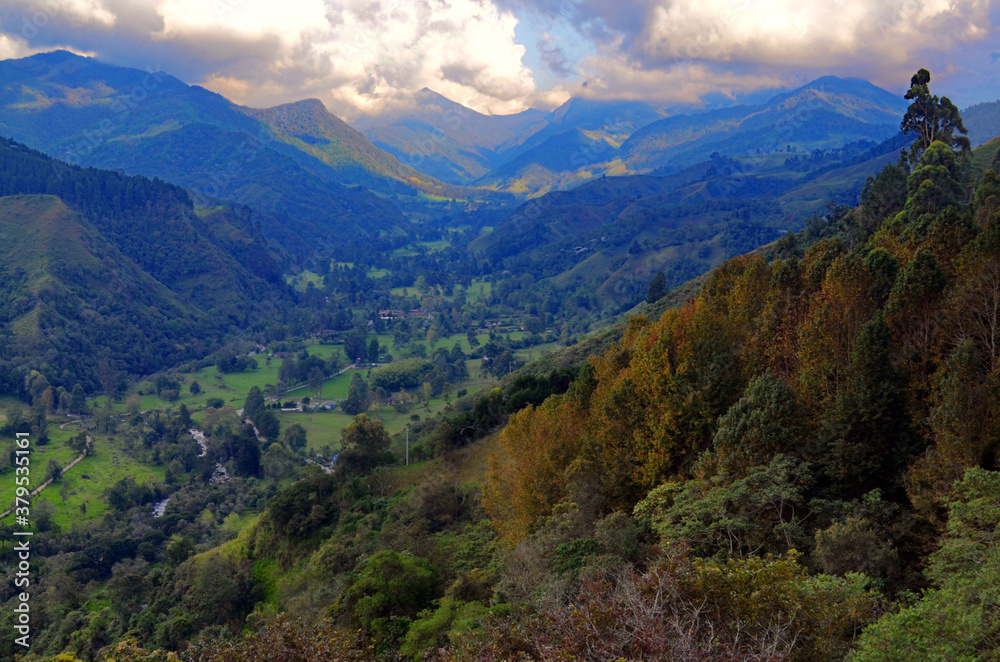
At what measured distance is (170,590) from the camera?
3919 cm

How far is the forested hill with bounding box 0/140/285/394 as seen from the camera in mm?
111125

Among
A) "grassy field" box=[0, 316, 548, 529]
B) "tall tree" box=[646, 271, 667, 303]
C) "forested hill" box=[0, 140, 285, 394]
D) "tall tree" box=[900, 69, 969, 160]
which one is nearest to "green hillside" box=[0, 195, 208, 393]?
"forested hill" box=[0, 140, 285, 394]

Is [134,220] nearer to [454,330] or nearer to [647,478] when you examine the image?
[454,330]

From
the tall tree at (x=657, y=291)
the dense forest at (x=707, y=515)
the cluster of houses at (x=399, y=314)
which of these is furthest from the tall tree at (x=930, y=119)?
the cluster of houses at (x=399, y=314)

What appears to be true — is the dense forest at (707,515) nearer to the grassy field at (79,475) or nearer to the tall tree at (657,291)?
the grassy field at (79,475)

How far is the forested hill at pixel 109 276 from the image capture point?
111 m

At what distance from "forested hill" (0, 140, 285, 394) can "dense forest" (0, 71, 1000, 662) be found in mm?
79503

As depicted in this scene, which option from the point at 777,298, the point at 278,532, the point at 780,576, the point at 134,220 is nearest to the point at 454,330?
the point at 134,220

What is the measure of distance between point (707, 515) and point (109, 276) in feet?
479

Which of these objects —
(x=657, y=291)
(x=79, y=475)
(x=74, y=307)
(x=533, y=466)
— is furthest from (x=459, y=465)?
(x=74, y=307)

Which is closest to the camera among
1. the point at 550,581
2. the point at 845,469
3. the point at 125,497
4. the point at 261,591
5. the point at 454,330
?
the point at 550,581

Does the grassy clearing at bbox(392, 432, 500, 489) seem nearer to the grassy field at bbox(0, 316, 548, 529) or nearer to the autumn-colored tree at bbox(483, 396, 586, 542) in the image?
the grassy field at bbox(0, 316, 548, 529)

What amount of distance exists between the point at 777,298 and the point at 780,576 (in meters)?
15.1

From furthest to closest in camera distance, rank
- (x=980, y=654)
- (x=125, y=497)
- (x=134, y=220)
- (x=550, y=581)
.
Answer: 1. (x=134, y=220)
2. (x=125, y=497)
3. (x=550, y=581)
4. (x=980, y=654)
